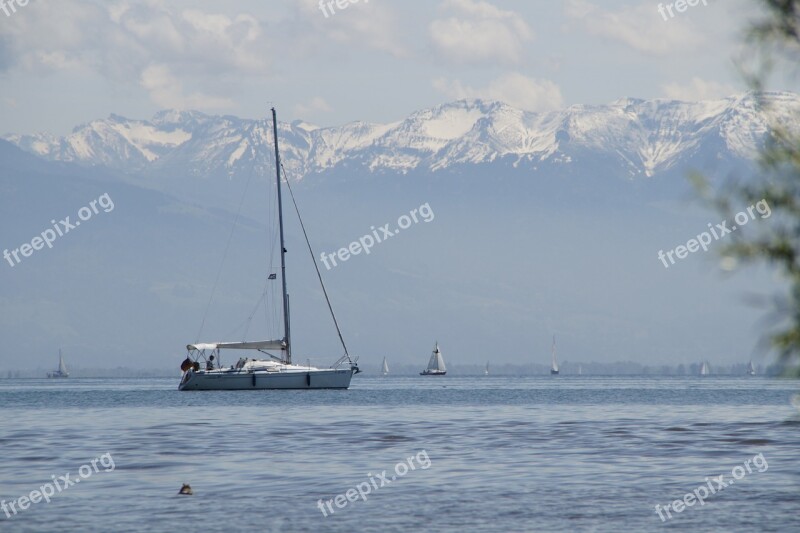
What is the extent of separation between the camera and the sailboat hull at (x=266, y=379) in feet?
378

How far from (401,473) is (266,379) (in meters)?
69.5

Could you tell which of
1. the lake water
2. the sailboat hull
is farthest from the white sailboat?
the lake water

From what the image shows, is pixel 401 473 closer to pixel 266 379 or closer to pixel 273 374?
pixel 273 374

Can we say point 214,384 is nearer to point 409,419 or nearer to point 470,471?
point 409,419

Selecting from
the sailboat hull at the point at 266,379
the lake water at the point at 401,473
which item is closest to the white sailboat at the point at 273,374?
the sailboat hull at the point at 266,379

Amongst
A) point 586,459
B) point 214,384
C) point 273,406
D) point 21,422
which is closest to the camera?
point 586,459

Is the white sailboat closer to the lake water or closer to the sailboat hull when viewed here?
the sailboat hull

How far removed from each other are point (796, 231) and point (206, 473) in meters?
30.6

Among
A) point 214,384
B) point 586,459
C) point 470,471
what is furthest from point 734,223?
point 214,384

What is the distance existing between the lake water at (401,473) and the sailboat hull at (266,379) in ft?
100

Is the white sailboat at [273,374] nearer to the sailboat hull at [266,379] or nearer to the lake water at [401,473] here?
the sailboat hull at [266,379]

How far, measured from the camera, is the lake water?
35.9 m

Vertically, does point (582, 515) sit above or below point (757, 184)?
below

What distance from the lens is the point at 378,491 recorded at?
42.2m
